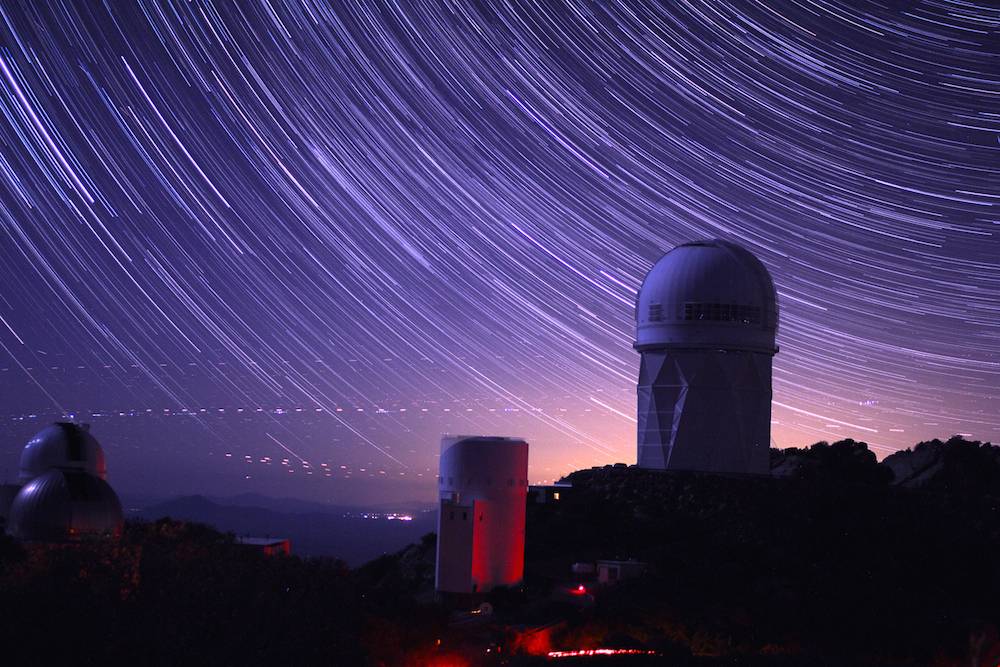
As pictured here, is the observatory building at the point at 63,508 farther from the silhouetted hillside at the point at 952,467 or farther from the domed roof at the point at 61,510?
the silhouetted hillside at the point at 952,467

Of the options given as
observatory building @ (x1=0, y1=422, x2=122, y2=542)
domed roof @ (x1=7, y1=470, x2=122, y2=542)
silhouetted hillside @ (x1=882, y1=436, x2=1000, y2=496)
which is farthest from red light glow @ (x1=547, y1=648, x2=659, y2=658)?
silhouetted hillside @ (x1=882, y1=436, x2=1000, y2=496)

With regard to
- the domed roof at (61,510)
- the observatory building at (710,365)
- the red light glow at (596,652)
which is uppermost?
the observatory building at (710,365)

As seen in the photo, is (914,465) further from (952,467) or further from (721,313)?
(721,313)

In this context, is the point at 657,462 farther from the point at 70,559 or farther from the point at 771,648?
the point at 70,559

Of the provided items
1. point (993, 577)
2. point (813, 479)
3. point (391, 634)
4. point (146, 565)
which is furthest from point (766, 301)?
point (146, 565)

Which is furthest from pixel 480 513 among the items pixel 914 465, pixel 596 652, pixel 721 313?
pixel 914 465

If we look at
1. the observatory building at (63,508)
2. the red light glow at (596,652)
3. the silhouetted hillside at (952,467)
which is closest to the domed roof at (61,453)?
the observatory building at (63,508)
